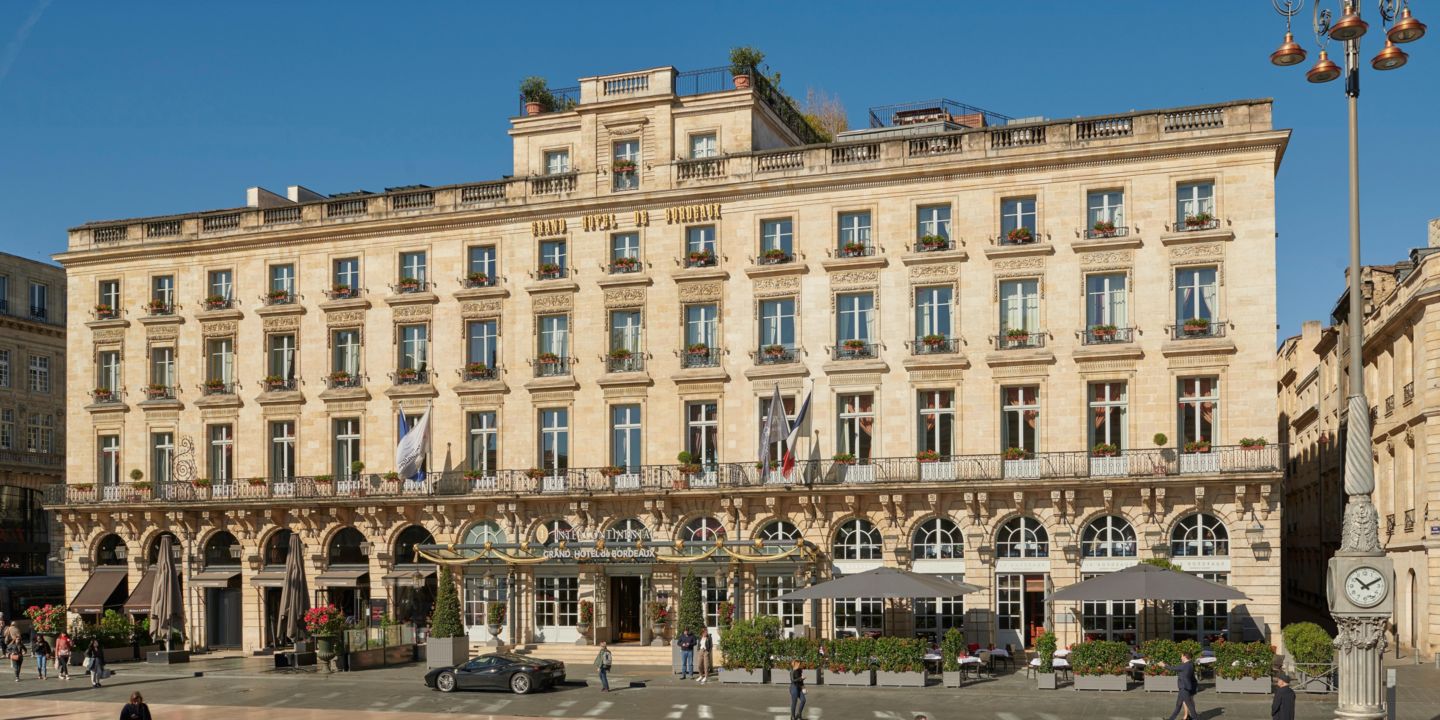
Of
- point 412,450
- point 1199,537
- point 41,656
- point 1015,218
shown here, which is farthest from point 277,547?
point 1199,537

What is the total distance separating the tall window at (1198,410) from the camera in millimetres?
43156

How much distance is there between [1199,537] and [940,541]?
25.6 ft

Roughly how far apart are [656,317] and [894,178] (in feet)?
30.7

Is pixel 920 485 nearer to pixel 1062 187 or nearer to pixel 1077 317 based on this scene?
pixel 1077 317

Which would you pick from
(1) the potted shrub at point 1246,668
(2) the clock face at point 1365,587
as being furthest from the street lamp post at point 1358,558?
(1) the potted shrub at point 1246,668

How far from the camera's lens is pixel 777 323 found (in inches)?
1884

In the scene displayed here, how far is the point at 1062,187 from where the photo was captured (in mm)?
44938

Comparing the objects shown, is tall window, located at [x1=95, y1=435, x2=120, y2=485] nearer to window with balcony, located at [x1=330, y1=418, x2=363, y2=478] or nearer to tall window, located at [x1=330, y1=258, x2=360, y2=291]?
window with balcony, located at [x1=330, y1=418, x2=363, y2=478]

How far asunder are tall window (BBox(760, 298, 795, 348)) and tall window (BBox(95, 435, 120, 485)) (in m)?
27.0

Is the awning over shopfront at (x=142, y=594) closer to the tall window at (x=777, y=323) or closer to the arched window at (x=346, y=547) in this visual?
the arched window at (x=346, y=547)

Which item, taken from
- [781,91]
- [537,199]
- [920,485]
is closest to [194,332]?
[537,199]

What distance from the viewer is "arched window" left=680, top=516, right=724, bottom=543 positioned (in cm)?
4756

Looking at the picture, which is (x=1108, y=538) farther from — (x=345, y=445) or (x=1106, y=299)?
(x=345, y=445)

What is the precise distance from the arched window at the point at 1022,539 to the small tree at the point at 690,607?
948 cm
